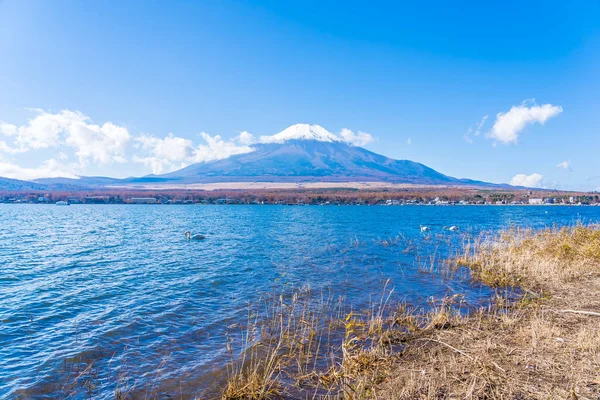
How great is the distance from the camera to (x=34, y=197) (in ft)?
475

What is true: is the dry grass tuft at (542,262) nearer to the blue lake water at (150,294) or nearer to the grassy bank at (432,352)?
the grassy bank at (432,352)

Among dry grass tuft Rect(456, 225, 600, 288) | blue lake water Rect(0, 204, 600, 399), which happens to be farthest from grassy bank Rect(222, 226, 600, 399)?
blue lake water Rect(0, 204, 600, 399)

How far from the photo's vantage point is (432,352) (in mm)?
7883

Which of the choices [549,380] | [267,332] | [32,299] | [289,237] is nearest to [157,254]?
[32,299]

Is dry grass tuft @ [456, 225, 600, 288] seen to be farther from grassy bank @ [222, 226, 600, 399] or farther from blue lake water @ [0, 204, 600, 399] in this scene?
blue lake water @ [0, 204, 600, 399]

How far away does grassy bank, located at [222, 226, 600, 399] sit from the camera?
19.6 feet

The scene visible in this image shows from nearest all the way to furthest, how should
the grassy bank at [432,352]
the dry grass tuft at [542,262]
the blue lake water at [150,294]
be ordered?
the grassy bank at [432,352]
the blue lake water at [150,294]
the dry grass tuft at [542,262]

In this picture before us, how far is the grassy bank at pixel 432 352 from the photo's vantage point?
5.96m

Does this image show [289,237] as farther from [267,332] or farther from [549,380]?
[549,380]

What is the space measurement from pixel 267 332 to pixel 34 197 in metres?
181

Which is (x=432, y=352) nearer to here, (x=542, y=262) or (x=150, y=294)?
(x=542, y=262)

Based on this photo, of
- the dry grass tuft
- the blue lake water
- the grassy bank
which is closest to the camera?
the grassy bank

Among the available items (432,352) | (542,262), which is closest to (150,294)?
(432,352)

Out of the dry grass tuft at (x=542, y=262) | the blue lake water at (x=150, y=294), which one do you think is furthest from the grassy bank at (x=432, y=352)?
the blue lake water at (x=150, y=294)
